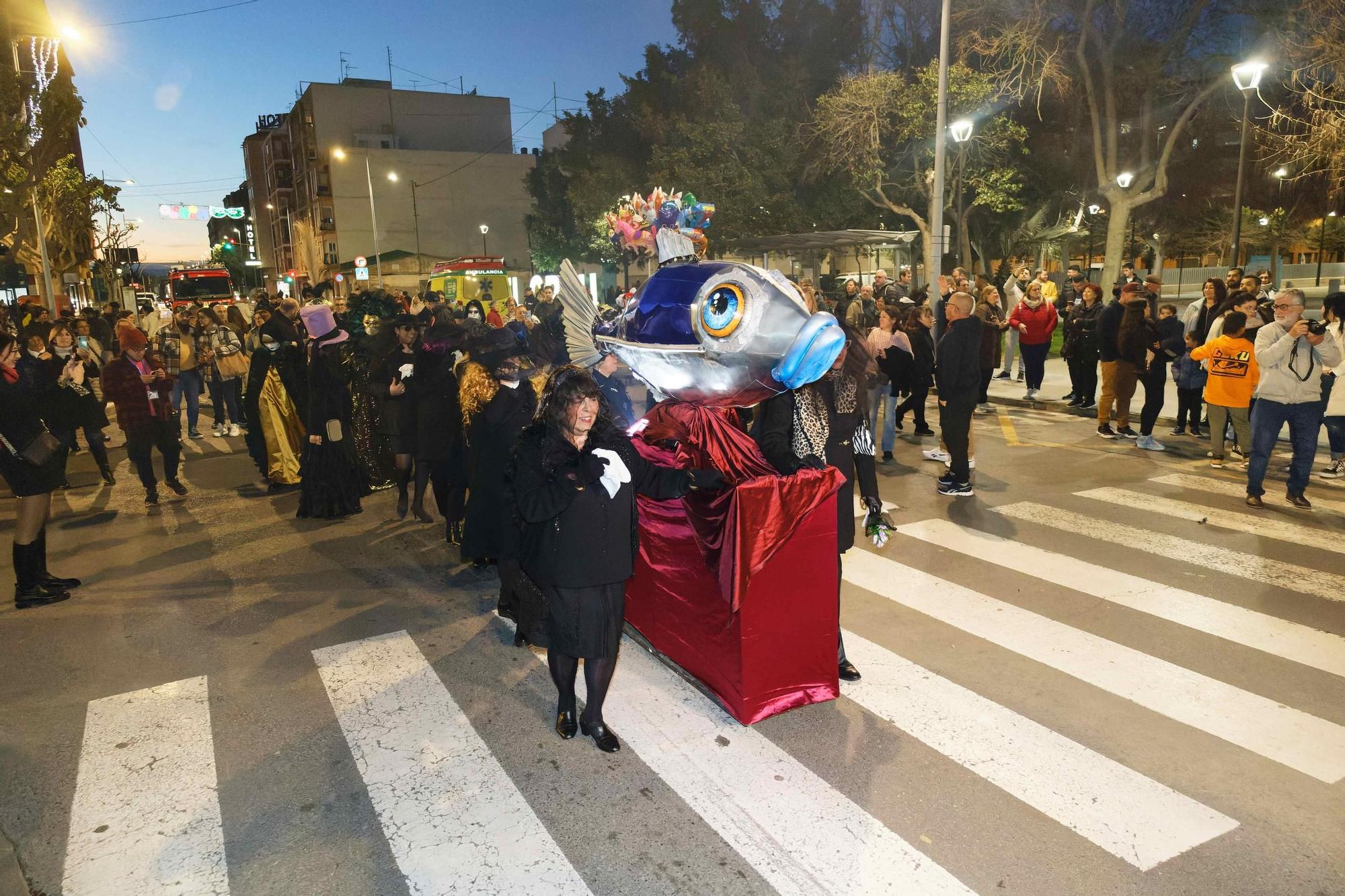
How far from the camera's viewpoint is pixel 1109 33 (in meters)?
21.3

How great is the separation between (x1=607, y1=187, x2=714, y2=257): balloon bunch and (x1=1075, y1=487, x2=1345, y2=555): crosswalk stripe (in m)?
4.84

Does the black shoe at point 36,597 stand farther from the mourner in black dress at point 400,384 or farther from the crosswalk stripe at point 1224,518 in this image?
the crosswalk stripe at point 1224,518

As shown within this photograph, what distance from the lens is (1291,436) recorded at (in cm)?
691

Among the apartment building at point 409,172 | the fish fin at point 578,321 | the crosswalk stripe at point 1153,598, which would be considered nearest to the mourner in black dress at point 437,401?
the fish fin at point 578,321

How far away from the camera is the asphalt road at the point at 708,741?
3.06m

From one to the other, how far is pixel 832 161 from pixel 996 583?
65.7 feet

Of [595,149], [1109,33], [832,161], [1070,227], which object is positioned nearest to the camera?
[1109,33]

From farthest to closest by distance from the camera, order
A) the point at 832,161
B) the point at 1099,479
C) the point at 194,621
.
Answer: the point at 832,161
the point at 1099,479
the point at 194,621

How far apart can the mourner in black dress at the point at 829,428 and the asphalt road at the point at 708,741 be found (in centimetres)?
81

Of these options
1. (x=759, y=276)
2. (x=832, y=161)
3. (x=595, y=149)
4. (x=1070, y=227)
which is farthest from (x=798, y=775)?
(x=595, y=149)

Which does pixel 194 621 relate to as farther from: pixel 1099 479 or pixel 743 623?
pixel 1099 479

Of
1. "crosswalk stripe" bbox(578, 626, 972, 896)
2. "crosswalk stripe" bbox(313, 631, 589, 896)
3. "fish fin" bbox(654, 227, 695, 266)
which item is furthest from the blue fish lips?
"crosswalk stripe" bbox(313, 631, 589, 896)

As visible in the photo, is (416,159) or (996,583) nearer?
(996,583)

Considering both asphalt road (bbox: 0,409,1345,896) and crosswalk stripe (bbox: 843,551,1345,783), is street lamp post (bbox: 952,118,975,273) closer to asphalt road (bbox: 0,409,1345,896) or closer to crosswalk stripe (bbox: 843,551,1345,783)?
asphalt road (bbox: 0,409,1345,896)
